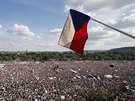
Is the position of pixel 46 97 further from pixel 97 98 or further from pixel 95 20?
pixel 95 20

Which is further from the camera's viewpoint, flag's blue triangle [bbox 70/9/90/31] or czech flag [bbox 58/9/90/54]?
flag's blue triangle [bbox 70/9/90/31]

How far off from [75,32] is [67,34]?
0.88 feet

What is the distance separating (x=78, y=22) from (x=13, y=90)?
10710 mm

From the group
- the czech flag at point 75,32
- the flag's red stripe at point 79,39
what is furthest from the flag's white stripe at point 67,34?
the flag's red stripe at point 79,39

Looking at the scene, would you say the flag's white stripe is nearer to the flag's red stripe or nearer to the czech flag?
the czech flag

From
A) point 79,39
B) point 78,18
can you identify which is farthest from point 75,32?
point 78,18

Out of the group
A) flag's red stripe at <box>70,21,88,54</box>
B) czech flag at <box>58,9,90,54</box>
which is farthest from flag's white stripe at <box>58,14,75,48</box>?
flag's red stripe at <box>70,21,88,54</box>

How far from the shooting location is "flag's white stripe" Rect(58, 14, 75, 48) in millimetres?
7555

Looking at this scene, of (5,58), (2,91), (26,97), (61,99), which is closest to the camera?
(61,99)

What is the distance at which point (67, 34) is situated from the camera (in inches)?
299

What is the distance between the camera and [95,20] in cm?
733

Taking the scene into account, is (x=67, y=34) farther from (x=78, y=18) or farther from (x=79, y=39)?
(x=78, y=18)

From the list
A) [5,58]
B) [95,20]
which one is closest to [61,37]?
[95,20]

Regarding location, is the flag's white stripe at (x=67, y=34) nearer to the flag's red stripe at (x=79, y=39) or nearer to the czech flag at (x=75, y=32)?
the czech flag at (x=75, y=32)
